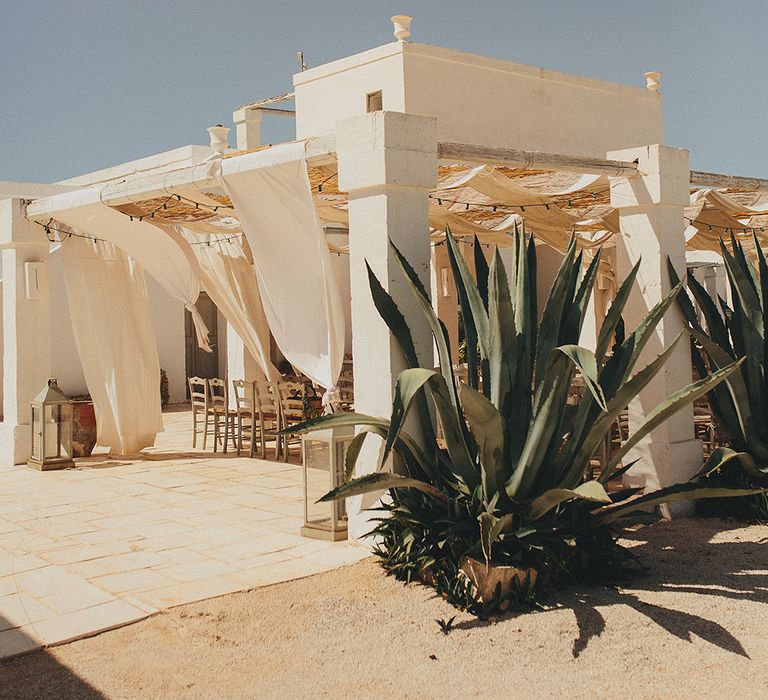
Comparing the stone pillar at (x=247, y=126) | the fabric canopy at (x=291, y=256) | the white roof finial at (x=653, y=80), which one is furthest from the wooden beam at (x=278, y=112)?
the fabric canopy at (x=291, y=256)

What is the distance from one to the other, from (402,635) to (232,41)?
23.1 ft

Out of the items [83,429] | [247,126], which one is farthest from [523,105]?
[83,429]

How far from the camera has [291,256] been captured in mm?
5348

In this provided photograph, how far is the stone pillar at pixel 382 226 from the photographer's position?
4.51 metres

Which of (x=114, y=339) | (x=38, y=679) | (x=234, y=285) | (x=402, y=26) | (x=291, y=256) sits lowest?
(x=38, y=679)

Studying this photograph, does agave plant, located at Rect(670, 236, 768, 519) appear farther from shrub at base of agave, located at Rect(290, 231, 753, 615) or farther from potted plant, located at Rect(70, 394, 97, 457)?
potted plant, located at Rect(70, 394, 97, 457)

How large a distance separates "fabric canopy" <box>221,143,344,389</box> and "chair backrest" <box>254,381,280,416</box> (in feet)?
8.01

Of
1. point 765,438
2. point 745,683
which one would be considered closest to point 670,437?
point 765,438

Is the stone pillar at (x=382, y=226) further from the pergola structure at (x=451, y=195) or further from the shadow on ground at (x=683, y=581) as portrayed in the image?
the shadow on ground at (x=683, y=581)

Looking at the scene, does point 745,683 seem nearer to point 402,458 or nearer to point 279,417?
point 402,458

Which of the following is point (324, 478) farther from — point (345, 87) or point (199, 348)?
point (199, 348)

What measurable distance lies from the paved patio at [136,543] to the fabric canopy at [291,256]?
3.64 feet

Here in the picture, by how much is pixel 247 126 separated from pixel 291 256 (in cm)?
1047

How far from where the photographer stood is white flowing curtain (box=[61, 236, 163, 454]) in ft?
27.0
